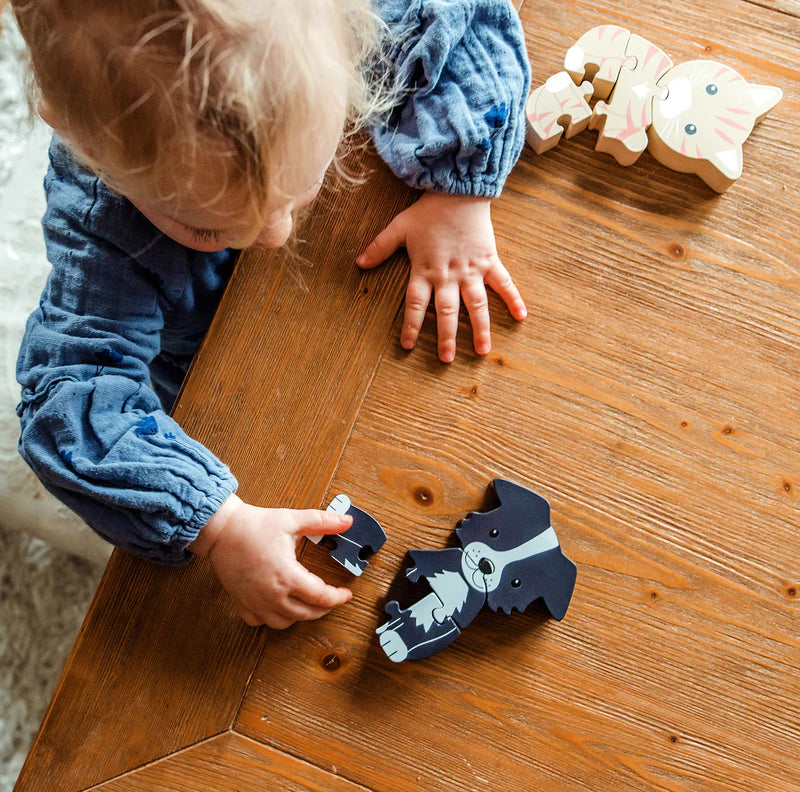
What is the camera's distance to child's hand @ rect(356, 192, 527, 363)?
0.69 metres

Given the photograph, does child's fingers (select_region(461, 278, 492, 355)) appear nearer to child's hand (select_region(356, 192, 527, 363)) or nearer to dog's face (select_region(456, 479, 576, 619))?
child's hand (select_region(356, 192, 527, 363))

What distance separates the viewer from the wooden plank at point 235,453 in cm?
64

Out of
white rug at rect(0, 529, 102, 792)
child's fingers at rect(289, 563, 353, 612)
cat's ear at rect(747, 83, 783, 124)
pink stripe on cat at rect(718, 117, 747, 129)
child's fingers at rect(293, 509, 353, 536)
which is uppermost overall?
cat's ear at rect(747, 83, 783, 124)

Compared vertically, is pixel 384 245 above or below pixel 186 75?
below

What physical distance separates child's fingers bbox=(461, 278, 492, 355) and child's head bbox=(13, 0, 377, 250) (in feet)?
0.72

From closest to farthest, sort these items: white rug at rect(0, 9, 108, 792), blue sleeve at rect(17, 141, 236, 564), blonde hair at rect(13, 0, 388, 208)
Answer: blonde hair at rect(13, 0, 388, 208) → blue sleeve at rect(17, 141, 236, 564) → white rug at rect(0, 9, 108, 792)

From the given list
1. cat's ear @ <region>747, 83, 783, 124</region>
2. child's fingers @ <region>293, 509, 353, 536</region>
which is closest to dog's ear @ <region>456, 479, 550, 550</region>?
child's fingers @ <region>293, 509, 353, 536</region>

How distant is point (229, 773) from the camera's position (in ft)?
2.08

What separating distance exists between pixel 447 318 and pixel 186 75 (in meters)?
0.34

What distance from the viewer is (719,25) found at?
72 centimetres

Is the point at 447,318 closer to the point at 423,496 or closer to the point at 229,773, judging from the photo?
the point at 423,496

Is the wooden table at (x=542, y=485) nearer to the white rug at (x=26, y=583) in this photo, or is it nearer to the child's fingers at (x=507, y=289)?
the child's fingers at (x=507, y=289)

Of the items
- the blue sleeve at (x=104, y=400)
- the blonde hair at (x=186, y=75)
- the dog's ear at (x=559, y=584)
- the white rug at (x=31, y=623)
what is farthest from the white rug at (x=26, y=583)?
the dog's ear at (x=559, y=584)

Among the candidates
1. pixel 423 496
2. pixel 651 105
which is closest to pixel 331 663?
pixel 423 496
